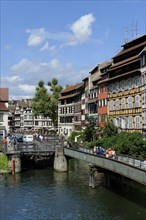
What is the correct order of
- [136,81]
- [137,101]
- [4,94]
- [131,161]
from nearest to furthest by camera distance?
[131,161] < [137,101] < [136,81] < [4,94]

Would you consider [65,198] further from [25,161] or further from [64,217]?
[25,161]

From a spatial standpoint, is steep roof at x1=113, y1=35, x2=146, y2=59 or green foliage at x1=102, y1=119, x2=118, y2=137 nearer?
green foliage at x1=102, y1=119, x2=118, y2=137

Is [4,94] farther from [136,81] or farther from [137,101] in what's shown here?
[137,101]

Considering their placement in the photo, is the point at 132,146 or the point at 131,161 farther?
the point at 132,146

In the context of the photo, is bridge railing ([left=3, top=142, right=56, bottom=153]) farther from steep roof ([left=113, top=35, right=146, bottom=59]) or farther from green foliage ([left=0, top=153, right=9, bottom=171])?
steep roof ([left=113, top=35, right=146, bottom=59])

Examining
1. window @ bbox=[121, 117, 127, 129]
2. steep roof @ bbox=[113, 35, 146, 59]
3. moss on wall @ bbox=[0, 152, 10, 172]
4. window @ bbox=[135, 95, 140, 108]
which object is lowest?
moss on wall @ bbox=[0, 152, 10, 172]

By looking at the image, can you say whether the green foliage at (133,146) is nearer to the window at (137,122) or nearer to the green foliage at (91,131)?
the window at (137,122)

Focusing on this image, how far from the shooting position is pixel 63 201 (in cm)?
4009

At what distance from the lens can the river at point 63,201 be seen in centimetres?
3503

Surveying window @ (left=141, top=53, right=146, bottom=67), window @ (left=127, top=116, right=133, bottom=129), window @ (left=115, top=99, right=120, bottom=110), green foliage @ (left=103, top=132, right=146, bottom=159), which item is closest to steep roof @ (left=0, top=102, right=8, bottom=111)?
window @ (left=115, top=99, right=120, bottom=110)

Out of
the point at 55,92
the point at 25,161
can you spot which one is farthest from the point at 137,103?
the point at 55,92

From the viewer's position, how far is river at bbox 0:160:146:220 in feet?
115

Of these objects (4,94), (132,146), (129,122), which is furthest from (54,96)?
(132,146)

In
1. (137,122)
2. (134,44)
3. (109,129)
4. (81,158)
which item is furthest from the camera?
(134,44)
